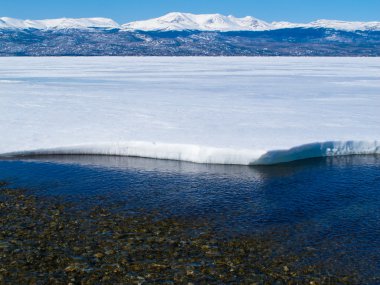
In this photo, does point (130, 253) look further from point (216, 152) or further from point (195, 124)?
point (195, 124)

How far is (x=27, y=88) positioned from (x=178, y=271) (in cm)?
4099

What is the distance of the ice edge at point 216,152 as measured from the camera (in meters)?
19.8

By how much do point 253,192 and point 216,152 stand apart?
420 centimetres

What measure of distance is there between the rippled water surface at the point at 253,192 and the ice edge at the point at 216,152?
1.49ft

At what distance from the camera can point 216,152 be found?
20.0 meters

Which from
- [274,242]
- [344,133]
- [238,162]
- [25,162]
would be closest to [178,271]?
[274,242]

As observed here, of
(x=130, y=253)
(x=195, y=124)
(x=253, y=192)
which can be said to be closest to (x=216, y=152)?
(x=253, y=192)

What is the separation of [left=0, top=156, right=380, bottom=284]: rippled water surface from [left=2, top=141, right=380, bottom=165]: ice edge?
0.45 metres

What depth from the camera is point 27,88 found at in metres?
46.5

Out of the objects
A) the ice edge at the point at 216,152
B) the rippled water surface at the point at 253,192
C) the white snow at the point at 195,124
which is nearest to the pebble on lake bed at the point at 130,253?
the rippled water surface at the point at 253,192

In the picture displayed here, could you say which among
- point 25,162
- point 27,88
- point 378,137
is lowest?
point 25,162

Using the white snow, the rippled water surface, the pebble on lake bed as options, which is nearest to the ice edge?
the white snow

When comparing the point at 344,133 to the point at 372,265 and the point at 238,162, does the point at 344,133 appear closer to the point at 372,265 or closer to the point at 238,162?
the point at 238,162

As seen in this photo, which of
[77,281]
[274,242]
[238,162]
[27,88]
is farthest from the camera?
[27,88]
